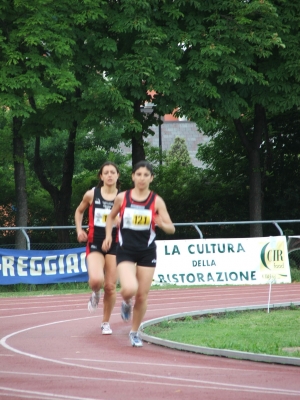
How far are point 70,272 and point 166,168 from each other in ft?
39.1

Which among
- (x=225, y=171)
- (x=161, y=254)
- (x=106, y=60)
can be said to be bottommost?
(x=161, y=254)

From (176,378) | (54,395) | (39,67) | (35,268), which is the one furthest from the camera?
(39,67)

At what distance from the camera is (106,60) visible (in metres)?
24.9

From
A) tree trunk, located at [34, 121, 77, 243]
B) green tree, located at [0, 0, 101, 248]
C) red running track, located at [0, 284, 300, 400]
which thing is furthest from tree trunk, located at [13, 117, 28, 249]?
red running track, located at [0, 284, 300, 400]

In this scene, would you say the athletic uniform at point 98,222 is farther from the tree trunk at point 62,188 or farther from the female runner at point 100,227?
the tree trunk at point 62,188

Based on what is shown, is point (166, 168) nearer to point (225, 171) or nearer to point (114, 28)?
point (225, 171)

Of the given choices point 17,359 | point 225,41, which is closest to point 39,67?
point 225,41

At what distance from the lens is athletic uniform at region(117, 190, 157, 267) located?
1032 cm

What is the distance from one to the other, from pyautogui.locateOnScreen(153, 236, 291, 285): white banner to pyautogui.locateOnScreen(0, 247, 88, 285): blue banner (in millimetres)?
1967

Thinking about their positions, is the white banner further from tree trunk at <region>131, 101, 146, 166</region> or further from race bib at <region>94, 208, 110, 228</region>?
race bib at <region>94, 208, 110, 228</region>

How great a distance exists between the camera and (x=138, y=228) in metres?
10.4

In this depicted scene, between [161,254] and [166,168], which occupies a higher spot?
[166,168]

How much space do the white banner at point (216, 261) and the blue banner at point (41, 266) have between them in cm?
197

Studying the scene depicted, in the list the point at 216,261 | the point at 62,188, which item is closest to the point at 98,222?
the point at 216,261
